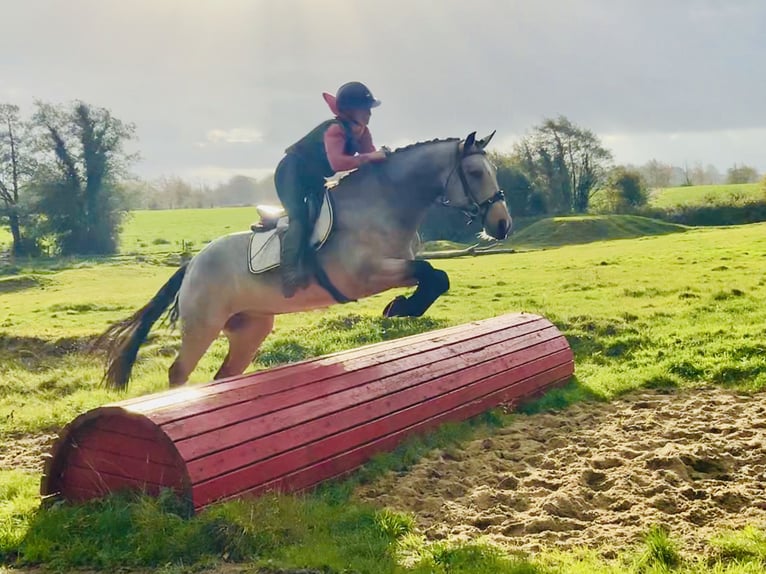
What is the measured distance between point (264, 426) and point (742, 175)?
81815 millimetres

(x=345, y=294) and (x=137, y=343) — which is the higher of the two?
(x=345, y=294)

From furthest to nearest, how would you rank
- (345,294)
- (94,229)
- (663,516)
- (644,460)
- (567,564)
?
(94,229) → (345,294) → (644,460) → (663,516) → (567,564)

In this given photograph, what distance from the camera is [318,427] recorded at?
4328mm

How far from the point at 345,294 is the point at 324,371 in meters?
0.65

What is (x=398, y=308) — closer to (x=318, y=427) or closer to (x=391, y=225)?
(x=391, y=225)

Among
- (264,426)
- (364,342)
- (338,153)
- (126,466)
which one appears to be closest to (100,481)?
(126,466)

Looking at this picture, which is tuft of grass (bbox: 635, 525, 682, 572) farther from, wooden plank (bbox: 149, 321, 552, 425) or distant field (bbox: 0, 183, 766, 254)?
distant field (bbox: 0, 183, 766, 254)

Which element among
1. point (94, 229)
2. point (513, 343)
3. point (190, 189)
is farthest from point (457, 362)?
point (190, 189)

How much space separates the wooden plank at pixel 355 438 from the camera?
3721 millimetres

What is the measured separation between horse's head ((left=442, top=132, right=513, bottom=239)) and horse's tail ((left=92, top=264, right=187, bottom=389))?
2694 millimetres

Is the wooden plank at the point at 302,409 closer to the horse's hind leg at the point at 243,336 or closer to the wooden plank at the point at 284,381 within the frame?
the wooden plank at the point at 284,381

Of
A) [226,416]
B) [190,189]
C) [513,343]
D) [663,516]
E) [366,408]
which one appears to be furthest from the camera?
[190,189]

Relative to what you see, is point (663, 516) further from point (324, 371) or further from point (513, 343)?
point (513, 343)

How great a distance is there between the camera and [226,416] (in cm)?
394
